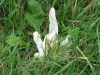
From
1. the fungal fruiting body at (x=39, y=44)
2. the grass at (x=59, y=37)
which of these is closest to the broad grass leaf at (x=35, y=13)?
the grass at (x=59, y=37)

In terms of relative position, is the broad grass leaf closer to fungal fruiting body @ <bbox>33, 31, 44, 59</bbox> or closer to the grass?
the grass

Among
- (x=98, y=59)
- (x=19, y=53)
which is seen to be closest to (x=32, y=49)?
(x=19, y=53)

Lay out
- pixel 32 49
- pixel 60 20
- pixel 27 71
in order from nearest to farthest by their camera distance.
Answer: pixel 27 71 → pixel 32 49 → pixel 60 20

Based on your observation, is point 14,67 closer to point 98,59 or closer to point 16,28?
point 16,28

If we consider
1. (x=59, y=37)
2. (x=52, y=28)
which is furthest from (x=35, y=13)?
(x=59, y=37)

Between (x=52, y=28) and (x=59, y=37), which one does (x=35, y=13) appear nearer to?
(x=52, y=28)
